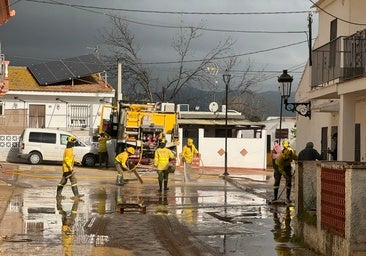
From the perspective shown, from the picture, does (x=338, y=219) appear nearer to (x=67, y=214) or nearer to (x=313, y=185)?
(x=313, y=185)

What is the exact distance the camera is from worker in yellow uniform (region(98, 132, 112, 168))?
3462 cm

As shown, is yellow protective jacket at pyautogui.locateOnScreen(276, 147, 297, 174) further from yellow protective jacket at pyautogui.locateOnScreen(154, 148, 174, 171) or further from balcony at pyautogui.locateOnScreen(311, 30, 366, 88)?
yellow protective jacket at pyautogui.locateOnScreen(154, 148, 174, 171)

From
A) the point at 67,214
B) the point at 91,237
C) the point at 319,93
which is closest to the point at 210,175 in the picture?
the point at 319,93

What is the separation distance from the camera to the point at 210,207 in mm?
18141

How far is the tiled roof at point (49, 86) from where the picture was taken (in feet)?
136

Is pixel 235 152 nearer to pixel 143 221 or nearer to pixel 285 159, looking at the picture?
pixel 285 159

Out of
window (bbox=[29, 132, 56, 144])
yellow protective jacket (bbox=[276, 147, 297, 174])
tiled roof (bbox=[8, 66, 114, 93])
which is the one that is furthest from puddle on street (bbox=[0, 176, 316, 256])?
tiled roof (bbox=[8, 66, 114, 93])

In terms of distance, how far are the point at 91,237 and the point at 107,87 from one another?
3093 centimetres

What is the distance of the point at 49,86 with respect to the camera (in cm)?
→ 4184

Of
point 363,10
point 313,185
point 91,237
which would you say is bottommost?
point 91,237

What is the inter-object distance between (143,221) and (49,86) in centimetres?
2814

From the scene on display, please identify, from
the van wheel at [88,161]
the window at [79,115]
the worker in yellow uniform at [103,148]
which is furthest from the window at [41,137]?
the window at [79,115]

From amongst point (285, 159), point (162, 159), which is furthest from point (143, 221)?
point (162, 159)

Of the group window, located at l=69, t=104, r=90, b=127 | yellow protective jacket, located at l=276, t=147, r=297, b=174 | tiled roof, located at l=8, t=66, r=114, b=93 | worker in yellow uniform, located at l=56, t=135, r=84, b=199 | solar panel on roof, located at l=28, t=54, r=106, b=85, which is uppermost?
solar panel on roof, located at l=28, t=54, r=106, b=85
